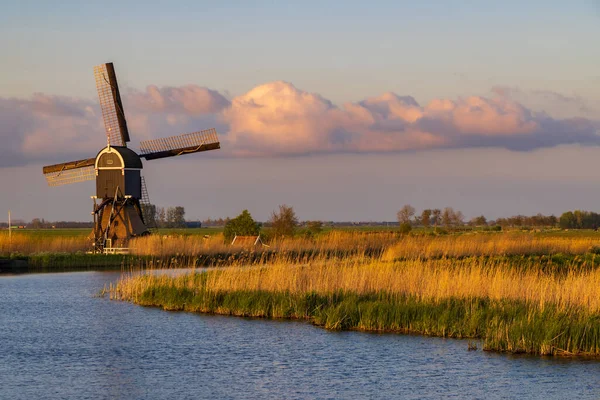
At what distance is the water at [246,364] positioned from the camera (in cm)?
1343

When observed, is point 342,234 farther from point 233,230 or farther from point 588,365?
point 588,365

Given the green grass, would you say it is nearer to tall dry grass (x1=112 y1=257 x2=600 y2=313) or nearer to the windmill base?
tall dry grass (x1=112 y1=257 x2=600 y2=313)

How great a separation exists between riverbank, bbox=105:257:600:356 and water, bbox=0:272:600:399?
518 millimetres

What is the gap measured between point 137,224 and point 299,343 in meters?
26.1

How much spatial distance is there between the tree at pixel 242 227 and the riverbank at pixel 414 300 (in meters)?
19.6

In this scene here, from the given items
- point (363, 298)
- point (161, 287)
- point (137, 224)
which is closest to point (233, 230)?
point (137, 224)

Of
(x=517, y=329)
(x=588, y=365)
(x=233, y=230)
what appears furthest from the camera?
(x=233, y=230)

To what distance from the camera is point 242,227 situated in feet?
148

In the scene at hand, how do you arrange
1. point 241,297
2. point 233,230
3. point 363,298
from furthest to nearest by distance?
point 233,230 → point 241,297 → point 363,298

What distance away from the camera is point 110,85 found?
4331cm

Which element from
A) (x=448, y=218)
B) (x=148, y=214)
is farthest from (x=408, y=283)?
(x=448, y=218)

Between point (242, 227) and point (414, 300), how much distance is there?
84.6 ft

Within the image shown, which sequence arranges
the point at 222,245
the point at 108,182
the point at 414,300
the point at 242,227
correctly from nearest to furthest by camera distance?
1. the point at 414,300
2. the point at 108,182
3. the point at 222,245
4. the point at 242,227

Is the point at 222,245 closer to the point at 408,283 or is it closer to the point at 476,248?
the point at 476,248
